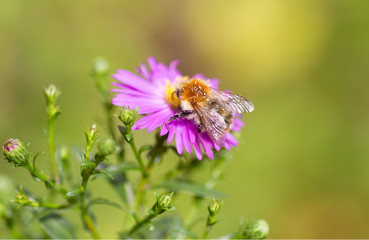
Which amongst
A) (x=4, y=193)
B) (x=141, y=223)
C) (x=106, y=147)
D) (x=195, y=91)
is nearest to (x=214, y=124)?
(x=195, y=91)

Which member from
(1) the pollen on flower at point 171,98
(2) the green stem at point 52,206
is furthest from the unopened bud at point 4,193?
(1) the pollen on flower at point 171,98

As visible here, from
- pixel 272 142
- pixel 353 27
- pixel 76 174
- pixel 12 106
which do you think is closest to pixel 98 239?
pixel 76 174

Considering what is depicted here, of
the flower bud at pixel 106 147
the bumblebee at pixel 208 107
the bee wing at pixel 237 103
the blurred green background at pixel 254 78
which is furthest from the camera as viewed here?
the blurred green background at pixel 254 78

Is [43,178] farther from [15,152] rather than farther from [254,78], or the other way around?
[254,78]

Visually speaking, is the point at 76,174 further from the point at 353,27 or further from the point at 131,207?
the point at 353,27

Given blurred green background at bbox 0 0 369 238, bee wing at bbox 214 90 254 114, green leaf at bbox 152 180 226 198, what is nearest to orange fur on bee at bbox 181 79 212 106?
bee wing at bbox 214 90 254 114

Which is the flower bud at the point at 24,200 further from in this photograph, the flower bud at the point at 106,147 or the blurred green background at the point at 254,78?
the blurred green background at the point at 254,78
